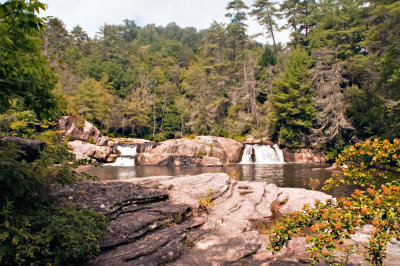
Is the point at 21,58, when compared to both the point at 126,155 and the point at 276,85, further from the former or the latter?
the point at 276,85

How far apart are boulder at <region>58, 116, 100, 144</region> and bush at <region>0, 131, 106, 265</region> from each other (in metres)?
27.0

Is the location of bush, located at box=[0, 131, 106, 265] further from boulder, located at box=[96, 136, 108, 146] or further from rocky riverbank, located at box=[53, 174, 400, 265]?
boulder, located at box=[96, 136, 108, 146]

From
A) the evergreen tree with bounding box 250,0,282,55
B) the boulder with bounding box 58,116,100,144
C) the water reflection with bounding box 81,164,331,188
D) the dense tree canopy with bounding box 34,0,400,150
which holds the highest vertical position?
the evergreen tree with bounding box 250,0,282,55

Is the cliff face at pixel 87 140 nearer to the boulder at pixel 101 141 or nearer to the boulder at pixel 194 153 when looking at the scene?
the boulder at pixel 101 141

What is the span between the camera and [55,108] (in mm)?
3729

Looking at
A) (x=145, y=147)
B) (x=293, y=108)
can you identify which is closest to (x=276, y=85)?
(x=293, y=108)

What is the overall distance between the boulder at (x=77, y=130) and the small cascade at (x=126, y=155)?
3.70 m

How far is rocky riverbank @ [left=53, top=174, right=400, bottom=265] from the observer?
14.7 feet

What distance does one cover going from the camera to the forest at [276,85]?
21.6 m

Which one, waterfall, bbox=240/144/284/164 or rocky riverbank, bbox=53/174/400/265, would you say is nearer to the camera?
rocky riverbank, bbox=53/174/400/265

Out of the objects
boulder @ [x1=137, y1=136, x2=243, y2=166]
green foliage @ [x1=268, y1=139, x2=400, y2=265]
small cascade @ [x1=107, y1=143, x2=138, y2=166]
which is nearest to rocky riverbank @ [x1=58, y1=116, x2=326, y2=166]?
boulder @ [x1=137, y1=136, x2=243, y2=166]

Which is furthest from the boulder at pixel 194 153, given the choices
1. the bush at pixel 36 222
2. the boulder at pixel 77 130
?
the bush at pixel 36 222

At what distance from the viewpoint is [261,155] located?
88.9ft

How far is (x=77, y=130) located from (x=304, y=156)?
28993 mm
